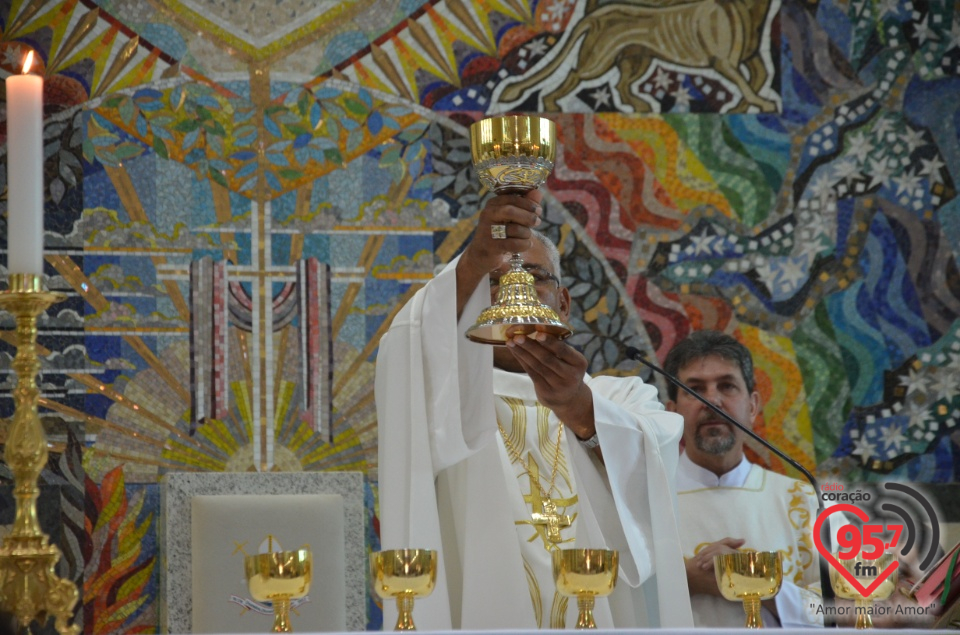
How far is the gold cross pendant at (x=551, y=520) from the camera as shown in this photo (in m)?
3.74

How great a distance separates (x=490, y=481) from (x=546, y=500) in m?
0.26

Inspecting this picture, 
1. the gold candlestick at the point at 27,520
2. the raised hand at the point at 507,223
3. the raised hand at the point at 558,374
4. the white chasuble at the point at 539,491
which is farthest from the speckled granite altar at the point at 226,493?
the gold candlestick at the point at 27,520

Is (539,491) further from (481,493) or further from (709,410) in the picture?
(709,410)

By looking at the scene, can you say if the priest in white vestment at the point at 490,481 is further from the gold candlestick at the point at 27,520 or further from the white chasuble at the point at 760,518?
the white chasuble at the point at 760,518

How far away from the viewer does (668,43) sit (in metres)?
6.29

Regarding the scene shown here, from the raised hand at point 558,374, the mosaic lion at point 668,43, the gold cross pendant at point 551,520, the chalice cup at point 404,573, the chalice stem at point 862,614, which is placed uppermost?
the mosaic lion at point 668,43

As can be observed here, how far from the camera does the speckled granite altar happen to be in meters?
5.53

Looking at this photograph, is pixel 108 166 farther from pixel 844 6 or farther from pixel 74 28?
pixel 844 6

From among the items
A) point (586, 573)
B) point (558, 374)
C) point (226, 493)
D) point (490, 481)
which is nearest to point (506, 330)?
point (558, 374)

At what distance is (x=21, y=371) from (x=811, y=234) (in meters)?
4.59

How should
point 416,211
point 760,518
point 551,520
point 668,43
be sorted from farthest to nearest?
1. point 668,43
2. point 416,211
3. point 760,518
4. point 551,520

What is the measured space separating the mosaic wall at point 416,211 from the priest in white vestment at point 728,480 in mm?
248

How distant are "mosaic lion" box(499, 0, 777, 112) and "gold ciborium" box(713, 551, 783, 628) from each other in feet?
12.7

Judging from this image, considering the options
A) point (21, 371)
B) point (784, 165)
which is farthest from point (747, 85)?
point (21, 371)
